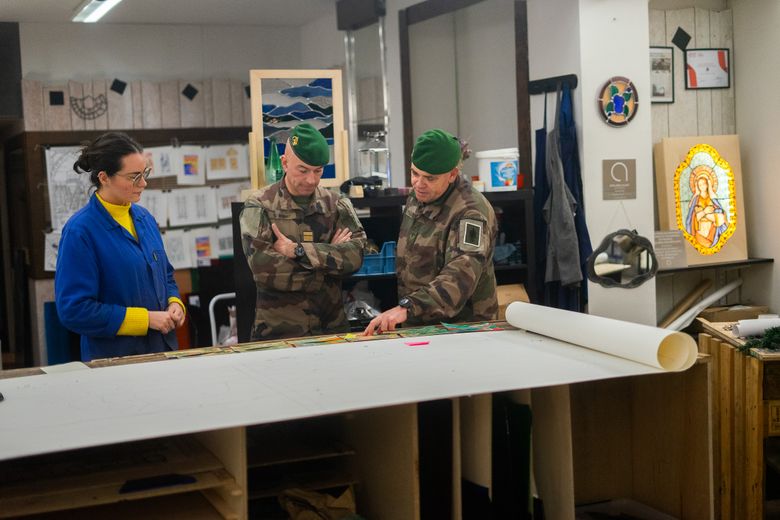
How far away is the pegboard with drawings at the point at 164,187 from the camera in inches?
318

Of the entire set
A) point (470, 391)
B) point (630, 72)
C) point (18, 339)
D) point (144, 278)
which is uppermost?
point (630, 72)

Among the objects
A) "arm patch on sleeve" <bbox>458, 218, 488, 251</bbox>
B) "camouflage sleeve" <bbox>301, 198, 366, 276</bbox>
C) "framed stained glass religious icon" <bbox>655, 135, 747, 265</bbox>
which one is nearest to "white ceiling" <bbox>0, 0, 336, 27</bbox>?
"framed stained glass religious icon" <bbox>655, 135, 747, 265</bbox>

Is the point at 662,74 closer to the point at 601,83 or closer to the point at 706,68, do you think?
the point at 706,68

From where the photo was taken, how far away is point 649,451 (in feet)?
10.9

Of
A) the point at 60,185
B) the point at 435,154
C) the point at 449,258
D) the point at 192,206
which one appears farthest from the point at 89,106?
the point at 449,258

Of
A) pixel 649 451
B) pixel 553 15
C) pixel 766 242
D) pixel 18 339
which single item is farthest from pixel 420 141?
pixel 18 339

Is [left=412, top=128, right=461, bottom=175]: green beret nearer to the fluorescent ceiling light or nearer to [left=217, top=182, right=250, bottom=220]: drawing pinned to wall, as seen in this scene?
the fluorescent ceiling light

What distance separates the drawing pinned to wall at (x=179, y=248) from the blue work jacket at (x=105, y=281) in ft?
15.0

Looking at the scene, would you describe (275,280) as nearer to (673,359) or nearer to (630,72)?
(673,359)

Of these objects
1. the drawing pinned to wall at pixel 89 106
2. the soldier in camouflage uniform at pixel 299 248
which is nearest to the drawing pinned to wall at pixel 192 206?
the drawing pinned to wall at pixel 89 106

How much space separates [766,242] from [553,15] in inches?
83.9

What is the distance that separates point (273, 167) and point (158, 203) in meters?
3.44

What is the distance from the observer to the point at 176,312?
3896 mm

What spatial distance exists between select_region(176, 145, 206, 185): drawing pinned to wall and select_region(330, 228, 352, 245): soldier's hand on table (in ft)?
15.0
